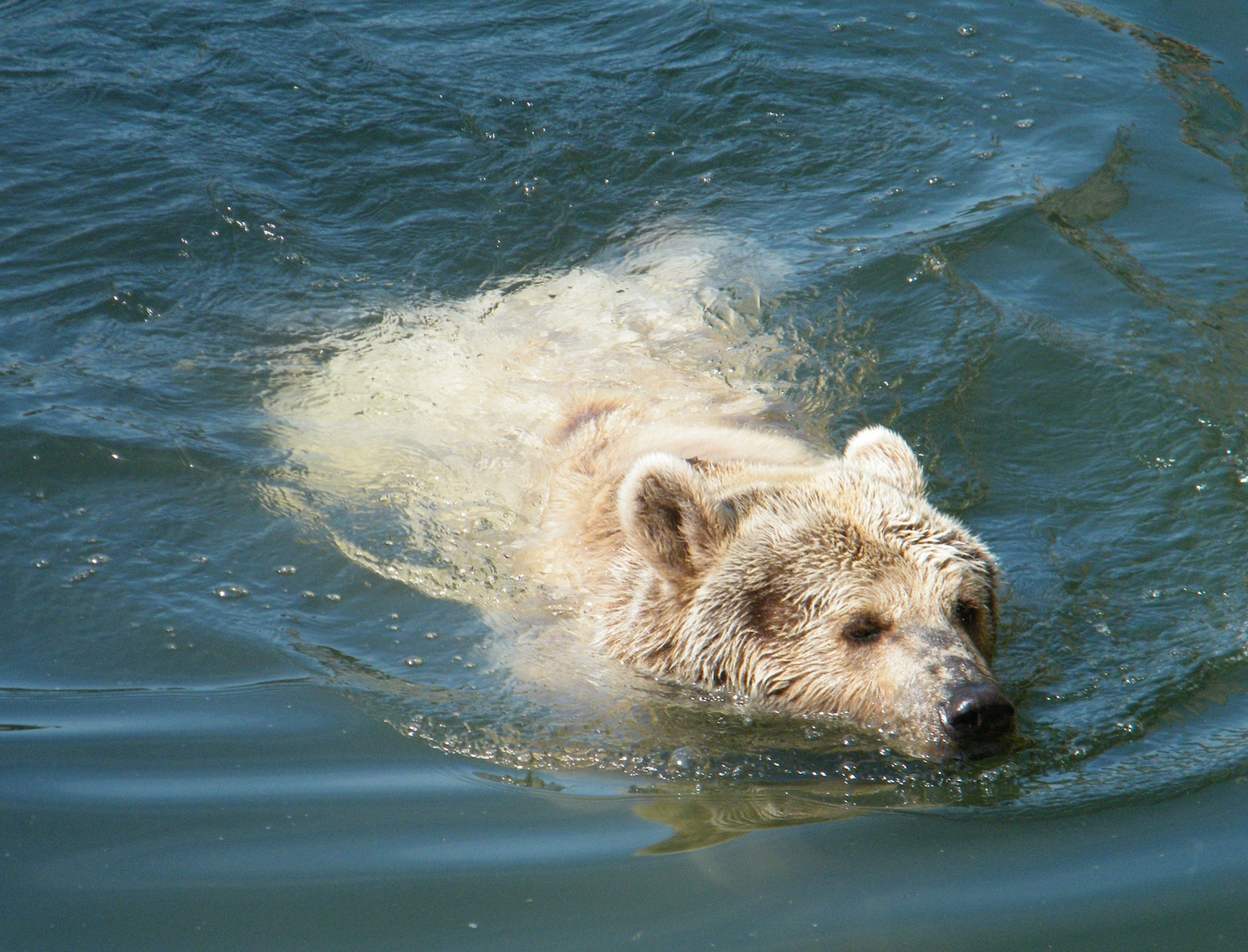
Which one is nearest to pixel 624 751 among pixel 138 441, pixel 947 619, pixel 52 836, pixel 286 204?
pixel 947 619

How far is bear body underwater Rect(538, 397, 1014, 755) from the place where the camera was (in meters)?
4.35

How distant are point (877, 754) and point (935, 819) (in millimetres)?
541

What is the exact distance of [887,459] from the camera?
5.15 metres

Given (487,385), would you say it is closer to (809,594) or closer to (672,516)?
(672,516)

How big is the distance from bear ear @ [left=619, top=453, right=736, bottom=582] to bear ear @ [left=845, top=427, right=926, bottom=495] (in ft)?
2.46

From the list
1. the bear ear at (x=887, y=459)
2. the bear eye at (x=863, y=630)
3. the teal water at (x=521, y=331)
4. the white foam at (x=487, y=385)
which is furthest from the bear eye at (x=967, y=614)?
the white foam at (x=487, y=385)

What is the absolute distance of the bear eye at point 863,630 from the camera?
14.8 feet

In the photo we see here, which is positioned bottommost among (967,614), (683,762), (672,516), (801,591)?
(683,762)

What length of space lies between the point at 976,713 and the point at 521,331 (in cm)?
432

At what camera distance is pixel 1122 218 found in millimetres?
8773

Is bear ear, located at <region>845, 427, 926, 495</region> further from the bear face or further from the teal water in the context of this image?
the teal water

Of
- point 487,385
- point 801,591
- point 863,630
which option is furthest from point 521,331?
point 863,630

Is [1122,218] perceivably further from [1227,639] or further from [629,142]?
[1227,639]

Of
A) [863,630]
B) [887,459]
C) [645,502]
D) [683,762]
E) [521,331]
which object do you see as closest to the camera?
[683,762]
